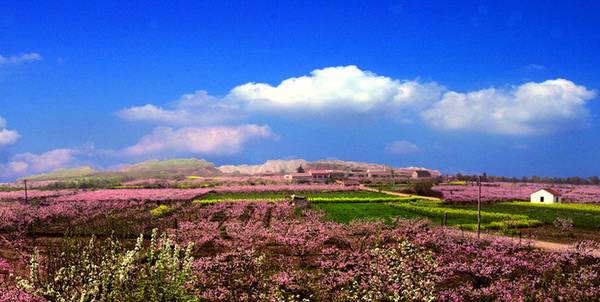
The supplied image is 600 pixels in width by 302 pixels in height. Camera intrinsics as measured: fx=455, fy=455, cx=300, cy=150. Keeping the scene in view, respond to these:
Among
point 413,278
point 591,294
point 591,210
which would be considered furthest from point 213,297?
point 591,210

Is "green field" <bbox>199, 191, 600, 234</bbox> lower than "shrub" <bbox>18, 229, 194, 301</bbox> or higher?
lower

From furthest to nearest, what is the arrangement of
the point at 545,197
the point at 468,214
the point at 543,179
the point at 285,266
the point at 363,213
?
1. the point at 543,179
2. the point at 545,197
3. the point at 468,214
4. the point at 363,213
5. the point at 285,266

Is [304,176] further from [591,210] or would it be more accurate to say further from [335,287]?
[335,287]

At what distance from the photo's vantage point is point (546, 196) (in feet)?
225

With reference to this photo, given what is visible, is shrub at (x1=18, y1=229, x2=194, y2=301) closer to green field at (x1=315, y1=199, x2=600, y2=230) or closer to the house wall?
green field at (x1=315, y1=199, x2=600, y2=230)

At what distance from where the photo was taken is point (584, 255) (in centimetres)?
2384

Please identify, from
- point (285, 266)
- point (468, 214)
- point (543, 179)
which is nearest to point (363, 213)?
point (468, 214)

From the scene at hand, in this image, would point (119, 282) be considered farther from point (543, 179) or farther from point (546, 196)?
point (543, 179)

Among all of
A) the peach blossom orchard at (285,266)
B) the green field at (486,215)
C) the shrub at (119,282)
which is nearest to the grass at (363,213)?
the green field at (486,215)

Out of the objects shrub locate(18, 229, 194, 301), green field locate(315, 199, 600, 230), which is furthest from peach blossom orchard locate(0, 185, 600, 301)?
green field locate(315, 199, 600, 230)

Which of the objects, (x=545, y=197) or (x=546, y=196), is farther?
(x=545, y=197)

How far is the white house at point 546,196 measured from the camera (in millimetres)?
67438

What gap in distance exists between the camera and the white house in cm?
6744

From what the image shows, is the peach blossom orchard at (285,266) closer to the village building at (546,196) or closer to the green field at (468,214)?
the green field at (468,214)
